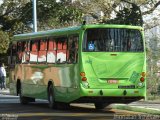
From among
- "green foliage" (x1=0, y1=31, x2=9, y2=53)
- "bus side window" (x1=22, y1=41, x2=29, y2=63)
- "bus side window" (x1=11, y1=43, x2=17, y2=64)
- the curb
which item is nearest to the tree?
"bus side window" (x1=11, y1=43, x2=17, y2=64)

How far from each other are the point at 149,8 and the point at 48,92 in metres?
14.3

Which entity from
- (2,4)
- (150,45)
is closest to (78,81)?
(150,45)

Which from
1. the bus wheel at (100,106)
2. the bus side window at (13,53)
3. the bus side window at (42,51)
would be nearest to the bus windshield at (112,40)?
the bus wheel at (100,106)

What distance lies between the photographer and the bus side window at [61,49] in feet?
70.2

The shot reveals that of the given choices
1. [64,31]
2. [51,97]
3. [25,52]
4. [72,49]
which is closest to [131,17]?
[25,52]

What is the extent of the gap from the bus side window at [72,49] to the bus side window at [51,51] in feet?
4.36

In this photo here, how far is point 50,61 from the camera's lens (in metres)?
22.6

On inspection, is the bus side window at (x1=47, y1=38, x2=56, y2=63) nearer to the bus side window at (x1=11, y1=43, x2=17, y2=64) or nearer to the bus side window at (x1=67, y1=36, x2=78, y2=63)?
the bus side window at (x1=67, y1=36, x2=78, y2=63)

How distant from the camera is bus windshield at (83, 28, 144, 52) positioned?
20266mm

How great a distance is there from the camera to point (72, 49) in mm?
20766

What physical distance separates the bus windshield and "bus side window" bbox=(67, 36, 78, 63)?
17.0 inches

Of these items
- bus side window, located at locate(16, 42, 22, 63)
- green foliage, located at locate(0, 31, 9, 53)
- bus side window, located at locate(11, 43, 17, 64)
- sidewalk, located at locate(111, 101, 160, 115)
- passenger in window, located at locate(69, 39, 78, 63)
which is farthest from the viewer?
green foliage, located at locate(0, 31, 9, 53)

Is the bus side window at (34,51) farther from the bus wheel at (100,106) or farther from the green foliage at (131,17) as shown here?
the green foliage at (131,17)

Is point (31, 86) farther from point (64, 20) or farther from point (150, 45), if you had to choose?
point (64, 20)
